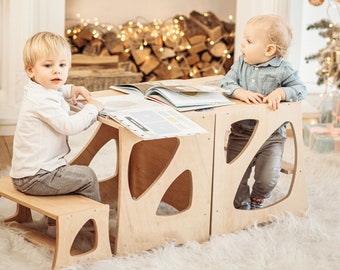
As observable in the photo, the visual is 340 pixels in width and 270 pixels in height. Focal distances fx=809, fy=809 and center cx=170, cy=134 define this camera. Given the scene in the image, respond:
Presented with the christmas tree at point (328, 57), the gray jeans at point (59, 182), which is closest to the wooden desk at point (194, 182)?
the gray jeans at point (59, 182)

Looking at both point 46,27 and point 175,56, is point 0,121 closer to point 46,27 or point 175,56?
point 46,27

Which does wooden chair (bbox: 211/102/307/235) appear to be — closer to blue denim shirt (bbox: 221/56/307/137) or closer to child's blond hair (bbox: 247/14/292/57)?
blue denim shirt (bbox: 221/56/307/137)

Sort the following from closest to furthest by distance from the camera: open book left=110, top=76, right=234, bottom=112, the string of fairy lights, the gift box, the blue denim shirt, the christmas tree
→ open book left=110, top=76, right=234, bottom=112
the blue denim shirt
the gift box
the christmas tree
the string of fairy lights

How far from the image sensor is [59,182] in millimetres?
2414

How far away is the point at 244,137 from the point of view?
2.84m

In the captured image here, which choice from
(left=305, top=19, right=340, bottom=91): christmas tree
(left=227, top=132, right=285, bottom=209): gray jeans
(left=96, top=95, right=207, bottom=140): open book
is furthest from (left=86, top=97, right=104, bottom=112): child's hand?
(left=305, top=19, right=340, bottom=91): christmas tree

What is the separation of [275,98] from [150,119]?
1.67 feet

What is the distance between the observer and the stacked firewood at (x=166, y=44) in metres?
4.64

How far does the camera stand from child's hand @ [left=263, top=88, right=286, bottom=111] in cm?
268

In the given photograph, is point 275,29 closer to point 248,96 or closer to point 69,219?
point 248,96

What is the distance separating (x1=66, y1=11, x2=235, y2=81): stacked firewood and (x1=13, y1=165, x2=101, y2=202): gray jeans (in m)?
2.23

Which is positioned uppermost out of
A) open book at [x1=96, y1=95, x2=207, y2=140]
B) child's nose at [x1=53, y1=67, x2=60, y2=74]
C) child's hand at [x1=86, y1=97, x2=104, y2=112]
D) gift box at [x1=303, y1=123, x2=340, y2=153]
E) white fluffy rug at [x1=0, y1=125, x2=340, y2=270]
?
child's nose at [x1=53, y1=67, x2=60, y2=74]

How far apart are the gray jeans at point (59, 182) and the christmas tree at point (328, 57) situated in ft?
6.13

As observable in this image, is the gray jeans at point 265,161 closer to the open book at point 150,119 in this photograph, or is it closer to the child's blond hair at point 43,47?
the open book at point 150,119
